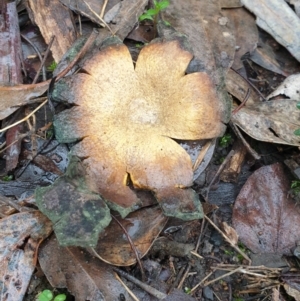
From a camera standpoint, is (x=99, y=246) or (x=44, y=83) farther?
(x=44, y=83)

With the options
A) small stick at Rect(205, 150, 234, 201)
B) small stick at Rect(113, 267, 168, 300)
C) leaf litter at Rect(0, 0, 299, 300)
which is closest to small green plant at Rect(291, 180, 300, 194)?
leaf litter at Rect(0, 0, 299, 300)

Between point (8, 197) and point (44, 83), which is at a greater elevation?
point (44, 83)

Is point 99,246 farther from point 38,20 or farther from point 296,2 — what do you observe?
point 296,2

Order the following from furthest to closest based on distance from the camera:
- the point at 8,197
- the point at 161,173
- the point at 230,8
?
the point at 230,8
the point at 8,197
the point at 161,173

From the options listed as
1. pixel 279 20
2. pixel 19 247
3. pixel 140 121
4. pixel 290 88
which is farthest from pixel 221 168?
pixel 19 247

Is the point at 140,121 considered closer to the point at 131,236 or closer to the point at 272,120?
the point at 131,236

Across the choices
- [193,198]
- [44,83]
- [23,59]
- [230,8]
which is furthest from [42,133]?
[230,8]
